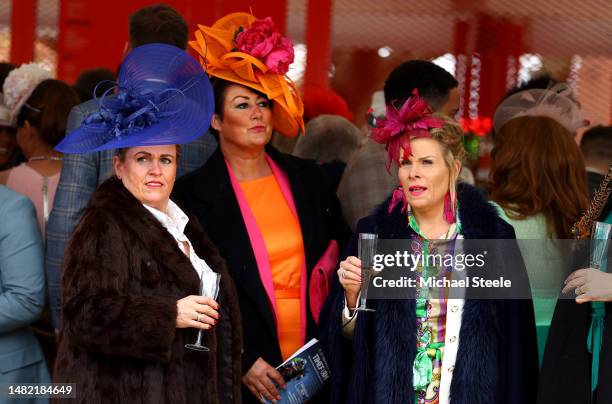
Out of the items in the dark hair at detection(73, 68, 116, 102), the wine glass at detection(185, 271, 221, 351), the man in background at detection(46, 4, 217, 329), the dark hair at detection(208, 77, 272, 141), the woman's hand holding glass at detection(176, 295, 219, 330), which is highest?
the dark hair at detection(73, 68, 116, 102)

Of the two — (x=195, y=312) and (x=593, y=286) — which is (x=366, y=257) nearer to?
(x=195, y=312)

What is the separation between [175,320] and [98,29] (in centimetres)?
372

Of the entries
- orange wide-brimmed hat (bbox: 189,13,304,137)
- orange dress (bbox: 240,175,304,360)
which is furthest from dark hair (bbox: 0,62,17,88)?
orange dress (bbox: 240,175,304,360)

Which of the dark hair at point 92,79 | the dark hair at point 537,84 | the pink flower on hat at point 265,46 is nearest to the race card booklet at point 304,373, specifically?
the pink flower on hat at point 265,46

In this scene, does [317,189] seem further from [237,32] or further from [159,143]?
[159,143]

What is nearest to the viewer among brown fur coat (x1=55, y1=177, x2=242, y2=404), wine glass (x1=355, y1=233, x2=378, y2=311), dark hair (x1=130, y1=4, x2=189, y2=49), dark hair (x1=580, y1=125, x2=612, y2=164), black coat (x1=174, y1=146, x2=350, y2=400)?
brown fur coat (x1=55, y1=177, x2=242, y2=404)

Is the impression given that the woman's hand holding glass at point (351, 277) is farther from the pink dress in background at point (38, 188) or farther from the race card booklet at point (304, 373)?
the pink dress in background at point (38, 188)

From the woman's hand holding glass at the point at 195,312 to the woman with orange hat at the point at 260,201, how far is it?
70 centimetres

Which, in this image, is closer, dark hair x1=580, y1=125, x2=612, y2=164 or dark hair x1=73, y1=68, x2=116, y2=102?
dark hair x1=580, y1=125, x2=612, y2=164

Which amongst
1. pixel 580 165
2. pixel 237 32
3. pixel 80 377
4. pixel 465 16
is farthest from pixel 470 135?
pixel 80 377

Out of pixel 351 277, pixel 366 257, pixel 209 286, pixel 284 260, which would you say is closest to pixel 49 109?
pixel 284 260

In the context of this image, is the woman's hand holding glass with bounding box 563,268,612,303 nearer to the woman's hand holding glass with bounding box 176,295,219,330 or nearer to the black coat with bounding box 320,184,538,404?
the black coat with bounding box 320,184,538,404

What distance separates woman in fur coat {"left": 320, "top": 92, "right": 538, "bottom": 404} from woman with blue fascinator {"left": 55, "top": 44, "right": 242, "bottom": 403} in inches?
17.5

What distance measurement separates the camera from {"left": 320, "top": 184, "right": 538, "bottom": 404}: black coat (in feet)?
12.1
